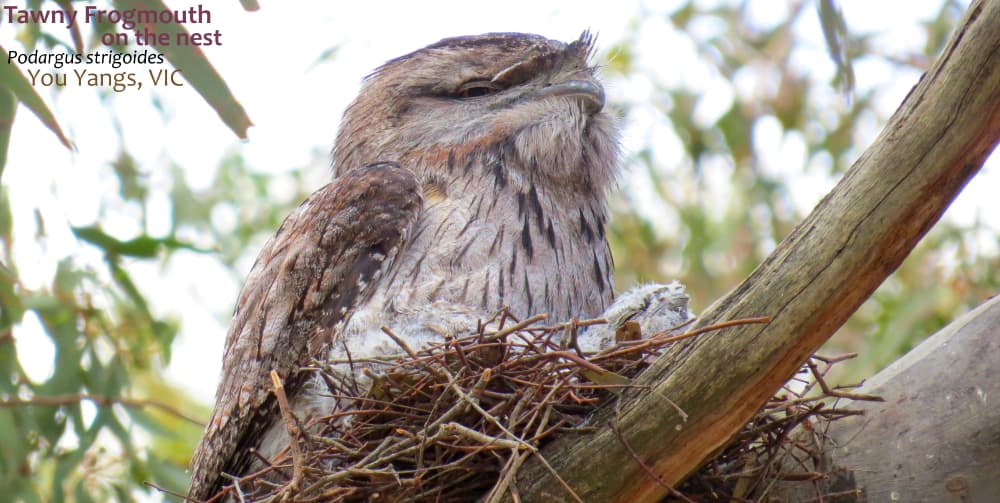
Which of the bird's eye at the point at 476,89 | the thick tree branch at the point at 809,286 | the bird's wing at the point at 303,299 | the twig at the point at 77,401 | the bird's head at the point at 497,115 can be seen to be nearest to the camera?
the thick tree branch at the point at 809,286

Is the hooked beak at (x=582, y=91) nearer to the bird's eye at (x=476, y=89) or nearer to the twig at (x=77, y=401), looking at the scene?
the bird's eye at (x=476, y=89)

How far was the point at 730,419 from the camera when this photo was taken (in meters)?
1.84

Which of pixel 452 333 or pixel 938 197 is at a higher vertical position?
pixel 938 197

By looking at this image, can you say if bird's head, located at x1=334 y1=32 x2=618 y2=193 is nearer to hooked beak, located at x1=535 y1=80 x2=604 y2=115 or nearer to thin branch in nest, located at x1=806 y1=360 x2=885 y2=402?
hooked beak, located at x1=535 y1=80 x2=604 y2=115

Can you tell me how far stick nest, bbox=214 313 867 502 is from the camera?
1.99 metres

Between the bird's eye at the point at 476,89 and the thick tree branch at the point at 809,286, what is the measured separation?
4.71ft

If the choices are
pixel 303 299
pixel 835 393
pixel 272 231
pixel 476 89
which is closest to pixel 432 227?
pixel 303 299

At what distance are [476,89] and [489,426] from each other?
1335 millimetres

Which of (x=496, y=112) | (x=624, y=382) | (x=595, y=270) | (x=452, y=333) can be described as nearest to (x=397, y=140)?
(x=496, y=112)

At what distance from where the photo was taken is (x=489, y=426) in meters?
2.09

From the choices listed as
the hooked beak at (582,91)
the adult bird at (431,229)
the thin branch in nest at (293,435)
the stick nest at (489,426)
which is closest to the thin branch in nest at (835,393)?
the stick nest at (489,426)

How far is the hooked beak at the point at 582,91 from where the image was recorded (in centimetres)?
308

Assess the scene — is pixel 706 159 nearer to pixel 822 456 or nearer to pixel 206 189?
pixel 206 189

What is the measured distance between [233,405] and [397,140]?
0.96 meters
